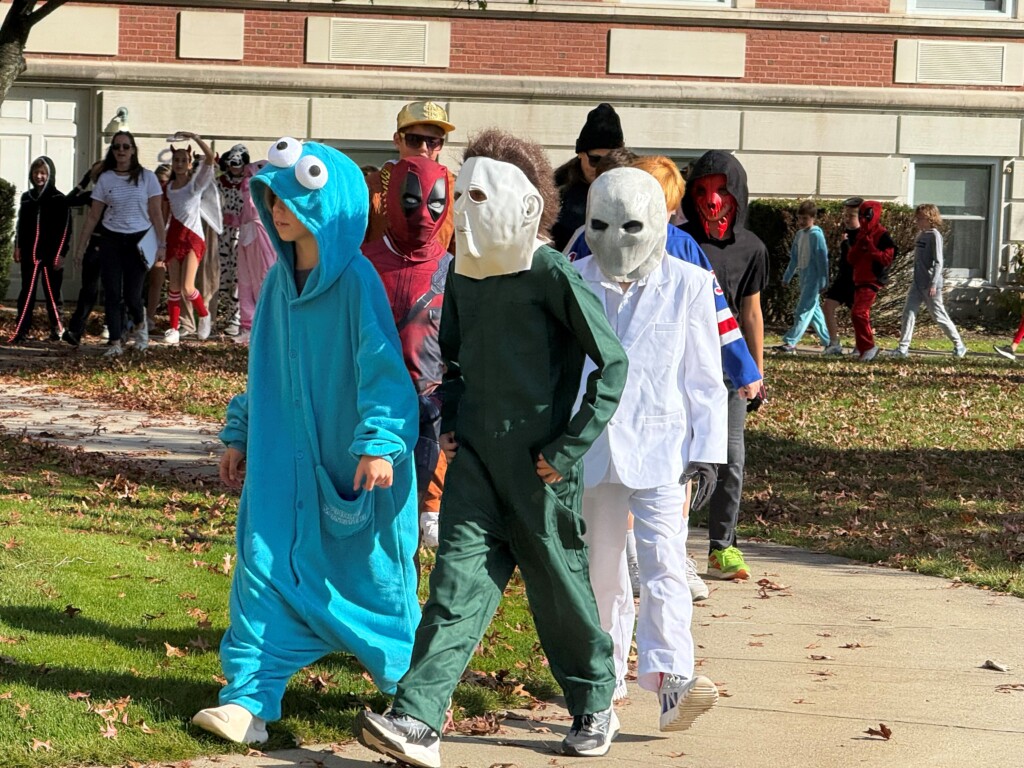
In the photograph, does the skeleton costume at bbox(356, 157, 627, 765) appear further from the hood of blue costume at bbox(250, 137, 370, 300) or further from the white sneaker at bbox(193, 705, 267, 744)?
the white sneaker at bbox(193, 705, 267, 744)

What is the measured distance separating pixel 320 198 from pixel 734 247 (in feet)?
8.50

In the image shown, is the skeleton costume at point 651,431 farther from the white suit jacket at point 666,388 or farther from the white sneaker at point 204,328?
the white sneaker at point 204,328

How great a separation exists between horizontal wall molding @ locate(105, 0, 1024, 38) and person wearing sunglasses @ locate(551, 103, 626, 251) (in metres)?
14.5

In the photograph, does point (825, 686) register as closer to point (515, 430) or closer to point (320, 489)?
A: point (515, 430)

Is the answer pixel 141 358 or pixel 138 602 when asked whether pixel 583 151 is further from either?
pixel 141 358

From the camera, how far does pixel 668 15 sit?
21.8m

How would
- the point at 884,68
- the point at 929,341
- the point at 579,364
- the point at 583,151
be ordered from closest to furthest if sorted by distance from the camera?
the point at 579,364 < the point at 583,151 < the point at 929,341 < the point at 884,68

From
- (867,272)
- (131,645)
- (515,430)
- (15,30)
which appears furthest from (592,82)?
(515,430)

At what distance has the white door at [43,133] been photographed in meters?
21.2

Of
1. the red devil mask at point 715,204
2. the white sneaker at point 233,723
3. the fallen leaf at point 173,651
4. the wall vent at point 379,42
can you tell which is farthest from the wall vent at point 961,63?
the white sneaker at point 233,723

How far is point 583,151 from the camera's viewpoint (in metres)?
7.19

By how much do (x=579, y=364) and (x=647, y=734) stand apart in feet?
4.03

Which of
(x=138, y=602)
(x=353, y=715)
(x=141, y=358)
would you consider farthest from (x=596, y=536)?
(x=141, y=358)

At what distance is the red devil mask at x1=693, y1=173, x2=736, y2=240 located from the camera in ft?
21.6
